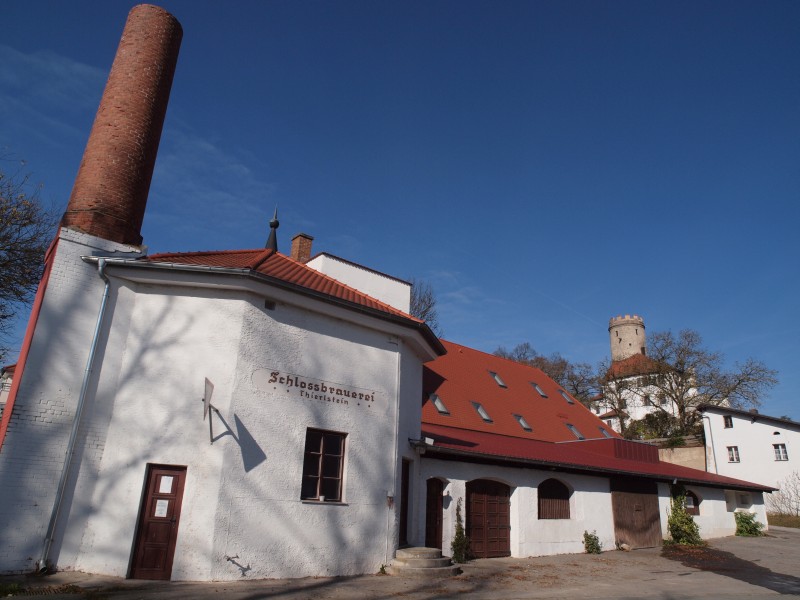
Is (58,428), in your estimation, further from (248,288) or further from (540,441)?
(540,441)

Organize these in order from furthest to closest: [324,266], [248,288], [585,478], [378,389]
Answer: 1. [324,266]
2. [585,478]
3. [378,389]
4. [248,288]

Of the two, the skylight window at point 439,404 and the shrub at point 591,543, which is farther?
the skylight window at point 439,404

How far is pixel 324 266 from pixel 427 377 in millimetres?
5475

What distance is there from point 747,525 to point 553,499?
13711 mm

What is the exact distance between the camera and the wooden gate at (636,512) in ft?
62.4

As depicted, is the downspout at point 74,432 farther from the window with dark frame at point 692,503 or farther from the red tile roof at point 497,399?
the window with dark frame at point 692,503

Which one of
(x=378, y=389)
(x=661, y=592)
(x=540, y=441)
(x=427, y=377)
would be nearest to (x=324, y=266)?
(x=427, y=377)

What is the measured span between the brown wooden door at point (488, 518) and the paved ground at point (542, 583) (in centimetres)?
46

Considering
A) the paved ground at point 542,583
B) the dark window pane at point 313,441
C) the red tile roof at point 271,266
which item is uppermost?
the red tile roof at point 271,266

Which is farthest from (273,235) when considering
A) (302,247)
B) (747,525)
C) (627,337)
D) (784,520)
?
(627,337)

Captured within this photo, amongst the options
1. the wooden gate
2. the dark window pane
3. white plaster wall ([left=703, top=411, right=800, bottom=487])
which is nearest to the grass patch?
white plaster wall ([left=703, top=411, right=800, bottom=487])

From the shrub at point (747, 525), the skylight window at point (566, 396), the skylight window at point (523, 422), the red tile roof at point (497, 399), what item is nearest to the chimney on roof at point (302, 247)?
the red tile roof at point (497, 399)

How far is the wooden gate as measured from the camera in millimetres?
19016

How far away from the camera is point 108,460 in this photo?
9.82 m
